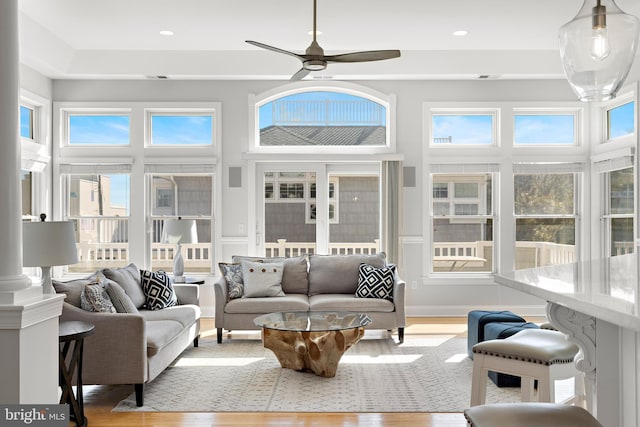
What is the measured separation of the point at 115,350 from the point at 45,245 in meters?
0.89

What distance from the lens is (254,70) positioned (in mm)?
7043

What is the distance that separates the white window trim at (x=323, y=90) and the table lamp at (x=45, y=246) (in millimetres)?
3970

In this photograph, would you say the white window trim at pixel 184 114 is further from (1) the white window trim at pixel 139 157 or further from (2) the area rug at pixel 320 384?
(2) the area rug at pixel 320 384

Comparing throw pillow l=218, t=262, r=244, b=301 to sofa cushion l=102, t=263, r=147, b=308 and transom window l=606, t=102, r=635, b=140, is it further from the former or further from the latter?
transom window l=606, t=102, r=635, b=140

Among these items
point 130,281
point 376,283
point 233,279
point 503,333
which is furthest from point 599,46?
point 233,279

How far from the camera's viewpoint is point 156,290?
5.36m

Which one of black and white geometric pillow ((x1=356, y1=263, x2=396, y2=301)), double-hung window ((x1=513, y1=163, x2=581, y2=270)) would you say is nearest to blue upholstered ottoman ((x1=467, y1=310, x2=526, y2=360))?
black and white geometric pillow ((x1=356, y1=263, x2=396, y2=301))

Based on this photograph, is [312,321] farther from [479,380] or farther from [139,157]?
[139,157]

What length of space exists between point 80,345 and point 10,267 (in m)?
1.05

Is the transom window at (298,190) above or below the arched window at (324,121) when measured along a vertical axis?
below

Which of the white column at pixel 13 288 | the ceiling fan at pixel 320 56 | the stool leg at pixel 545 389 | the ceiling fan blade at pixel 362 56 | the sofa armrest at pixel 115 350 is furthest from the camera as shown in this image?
the ceiling fan blade at pixel 362 56

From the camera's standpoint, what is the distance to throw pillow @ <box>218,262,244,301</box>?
5.98 m

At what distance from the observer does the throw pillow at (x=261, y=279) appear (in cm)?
605

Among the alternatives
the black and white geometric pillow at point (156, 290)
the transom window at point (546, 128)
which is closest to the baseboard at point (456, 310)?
the transom window at point (546, 128)
